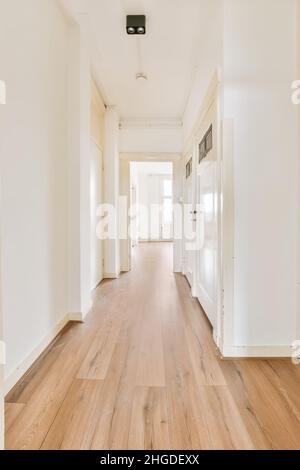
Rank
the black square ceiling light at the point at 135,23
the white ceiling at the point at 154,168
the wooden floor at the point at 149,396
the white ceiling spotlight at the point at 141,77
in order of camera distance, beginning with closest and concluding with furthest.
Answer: the wooden floor at the point at 149,396 → the black square ceiling light at the point at 135,23 → the white ceiling spotlight at the point at 141,77 → the white ceiling at the point at 154,168

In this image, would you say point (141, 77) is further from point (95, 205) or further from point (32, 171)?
point (32, 171)

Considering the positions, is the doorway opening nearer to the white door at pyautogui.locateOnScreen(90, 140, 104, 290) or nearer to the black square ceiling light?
the white door at pyautogui.locateOnScreen(90, 140, 104, 290)

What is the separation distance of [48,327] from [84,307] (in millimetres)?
617

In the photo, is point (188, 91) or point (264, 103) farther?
point (188, 91)

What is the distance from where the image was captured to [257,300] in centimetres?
195

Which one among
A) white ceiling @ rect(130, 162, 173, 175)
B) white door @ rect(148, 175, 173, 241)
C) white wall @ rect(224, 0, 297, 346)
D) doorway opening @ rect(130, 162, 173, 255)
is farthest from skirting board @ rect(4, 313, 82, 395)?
white door @ rect(148, 175, 173, 241)

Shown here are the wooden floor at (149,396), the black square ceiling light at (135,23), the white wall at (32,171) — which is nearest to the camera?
the wooden floor at (149,396)

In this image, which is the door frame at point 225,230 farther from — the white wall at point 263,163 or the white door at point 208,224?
the white door at point 208,224

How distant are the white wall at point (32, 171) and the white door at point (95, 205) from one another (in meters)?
1.16

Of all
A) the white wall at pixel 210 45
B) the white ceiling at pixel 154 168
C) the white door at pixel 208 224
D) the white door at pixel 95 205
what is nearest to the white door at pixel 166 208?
the white ceiling at pixel 154 168

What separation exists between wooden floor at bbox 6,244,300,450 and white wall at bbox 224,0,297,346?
0.38 metres

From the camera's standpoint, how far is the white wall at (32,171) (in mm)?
1556

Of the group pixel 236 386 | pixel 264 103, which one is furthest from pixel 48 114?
pixel 236 386
